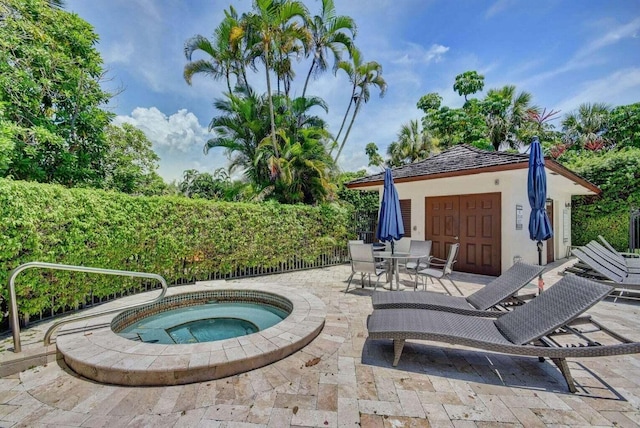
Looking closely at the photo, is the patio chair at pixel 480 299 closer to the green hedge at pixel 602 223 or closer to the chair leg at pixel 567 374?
the chair leg at pixel 567 374

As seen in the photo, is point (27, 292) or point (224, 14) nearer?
point (27, 292)

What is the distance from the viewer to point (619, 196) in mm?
12234

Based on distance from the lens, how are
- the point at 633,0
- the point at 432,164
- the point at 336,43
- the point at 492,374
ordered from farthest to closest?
the point at 336,43, the point at 432,164, the point at 633,0, the point at 492,374

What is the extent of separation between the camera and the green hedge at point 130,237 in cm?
403

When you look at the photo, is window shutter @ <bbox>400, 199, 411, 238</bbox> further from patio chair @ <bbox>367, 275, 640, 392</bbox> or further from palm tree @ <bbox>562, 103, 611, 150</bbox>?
palm tree @ <bbox>562, 103, 611, 150</bbox>

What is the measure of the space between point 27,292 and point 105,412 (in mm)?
3087

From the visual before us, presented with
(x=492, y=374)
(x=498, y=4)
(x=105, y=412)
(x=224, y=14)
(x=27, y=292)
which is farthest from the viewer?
(x=224, y=14)

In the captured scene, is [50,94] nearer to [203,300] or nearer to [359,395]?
[203,300]

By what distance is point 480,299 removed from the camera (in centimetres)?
424

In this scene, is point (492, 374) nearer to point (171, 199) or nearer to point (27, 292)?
point (27, 292)

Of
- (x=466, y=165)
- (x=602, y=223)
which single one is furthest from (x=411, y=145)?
(x=466, y=165)

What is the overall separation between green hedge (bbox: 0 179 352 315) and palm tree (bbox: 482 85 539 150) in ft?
52.0

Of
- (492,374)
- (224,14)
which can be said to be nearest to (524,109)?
(224,14)

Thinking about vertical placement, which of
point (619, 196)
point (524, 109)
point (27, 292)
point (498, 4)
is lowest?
point (27, 292)
